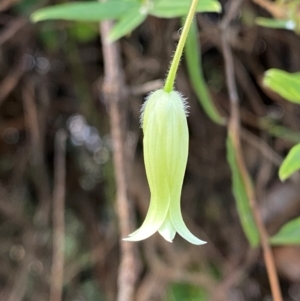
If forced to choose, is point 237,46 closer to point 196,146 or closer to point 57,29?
point 196,146

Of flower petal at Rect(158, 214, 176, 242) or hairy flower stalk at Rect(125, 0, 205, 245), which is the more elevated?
hairy flower stalk at Rect(125, 0, 205, 245)

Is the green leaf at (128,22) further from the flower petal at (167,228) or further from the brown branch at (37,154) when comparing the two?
the brown branch at (37,154)

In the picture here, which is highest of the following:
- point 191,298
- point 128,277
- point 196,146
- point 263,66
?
point 263,66

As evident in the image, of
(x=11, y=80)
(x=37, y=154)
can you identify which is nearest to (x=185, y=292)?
(x=37, y=154)

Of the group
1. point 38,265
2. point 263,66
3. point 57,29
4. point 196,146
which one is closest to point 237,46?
point 263,66

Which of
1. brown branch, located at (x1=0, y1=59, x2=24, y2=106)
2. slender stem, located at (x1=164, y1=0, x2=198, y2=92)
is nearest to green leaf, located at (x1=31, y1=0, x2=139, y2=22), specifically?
slender stem, located at (x1=164, y1=0, x2=198, y2=92)

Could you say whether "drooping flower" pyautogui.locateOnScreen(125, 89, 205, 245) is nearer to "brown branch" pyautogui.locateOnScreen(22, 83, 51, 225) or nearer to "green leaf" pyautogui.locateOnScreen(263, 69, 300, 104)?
"green leaf" pyautogui.locateOnScreen(263, 69, 300, 104)

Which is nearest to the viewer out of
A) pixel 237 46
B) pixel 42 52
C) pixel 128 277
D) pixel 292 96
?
pixel 292 96
